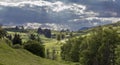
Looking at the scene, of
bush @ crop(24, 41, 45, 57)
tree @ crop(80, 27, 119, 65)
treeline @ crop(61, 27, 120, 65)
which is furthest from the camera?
tree @ crop(80, 27, 119, 65)

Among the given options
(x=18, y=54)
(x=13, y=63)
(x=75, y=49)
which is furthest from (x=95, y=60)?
(x=13, y=63)

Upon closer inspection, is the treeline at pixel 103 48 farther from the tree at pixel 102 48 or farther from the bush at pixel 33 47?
Answer: the bush at pixel 33 47

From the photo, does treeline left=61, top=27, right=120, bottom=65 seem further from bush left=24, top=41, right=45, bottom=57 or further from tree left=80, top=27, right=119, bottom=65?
bush left=24, top=41, right=45, bottom=57

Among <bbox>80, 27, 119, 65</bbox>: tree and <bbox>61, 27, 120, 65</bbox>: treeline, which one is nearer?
<bbox>61, 27, 120, 65</bbox>: treeline

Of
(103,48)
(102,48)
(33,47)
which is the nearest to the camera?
(102,48)

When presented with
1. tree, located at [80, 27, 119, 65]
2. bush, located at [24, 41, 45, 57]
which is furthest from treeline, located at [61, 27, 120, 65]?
bush, located at [24, 41, 45, 57]

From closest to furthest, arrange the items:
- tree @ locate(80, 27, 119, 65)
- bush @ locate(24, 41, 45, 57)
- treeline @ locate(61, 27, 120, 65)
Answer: bush @ locate(24, 41, 45, 57), treeline @ locate(61, 27, 120, 65), tree @ locate(80, 27, 119, 65)

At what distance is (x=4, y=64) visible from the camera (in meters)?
65.1

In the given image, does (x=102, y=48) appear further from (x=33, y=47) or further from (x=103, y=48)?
(x=33, y=47)

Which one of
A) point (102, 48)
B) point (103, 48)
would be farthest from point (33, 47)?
point (103, 48)

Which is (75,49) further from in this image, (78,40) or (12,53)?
(12,53)

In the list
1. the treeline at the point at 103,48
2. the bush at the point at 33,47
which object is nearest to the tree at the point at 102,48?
the treeline at the point at 103,48

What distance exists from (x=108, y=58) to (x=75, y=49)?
154ft

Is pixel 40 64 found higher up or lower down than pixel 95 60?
higher up
